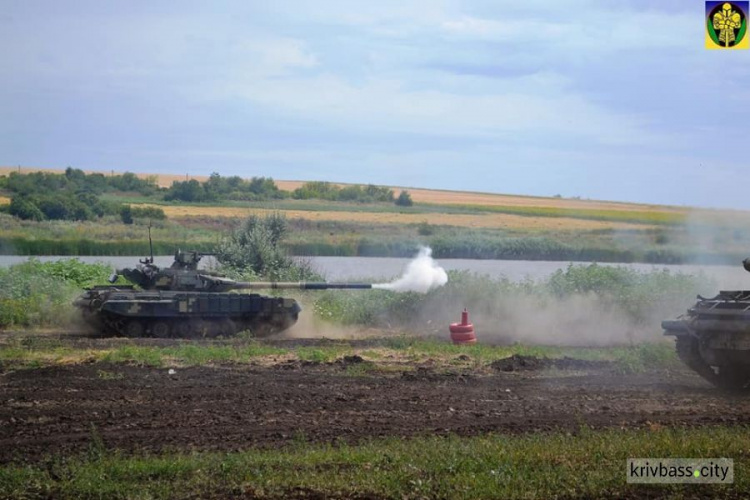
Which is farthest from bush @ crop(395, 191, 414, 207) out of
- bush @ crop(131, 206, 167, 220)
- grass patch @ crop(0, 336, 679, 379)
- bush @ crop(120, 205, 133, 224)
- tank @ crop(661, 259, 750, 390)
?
tank @ crop(661, 259, 750, 390)

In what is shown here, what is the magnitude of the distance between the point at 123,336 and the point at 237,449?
13762 mm

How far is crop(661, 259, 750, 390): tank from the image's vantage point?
15.9 meters

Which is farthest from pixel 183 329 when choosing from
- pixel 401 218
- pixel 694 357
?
pixel 401 218

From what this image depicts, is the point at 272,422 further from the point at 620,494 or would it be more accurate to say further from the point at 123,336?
the point at 123,336

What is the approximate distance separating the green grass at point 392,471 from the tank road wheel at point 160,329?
13.1 metres

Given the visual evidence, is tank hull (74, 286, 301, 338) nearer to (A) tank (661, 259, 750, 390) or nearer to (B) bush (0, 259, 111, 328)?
(B) bush (0, 259, 111, 328)

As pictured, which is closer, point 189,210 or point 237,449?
point 237,449

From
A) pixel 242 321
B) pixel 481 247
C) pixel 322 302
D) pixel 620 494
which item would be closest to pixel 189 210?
pixel 481 247

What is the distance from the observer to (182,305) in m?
24.1

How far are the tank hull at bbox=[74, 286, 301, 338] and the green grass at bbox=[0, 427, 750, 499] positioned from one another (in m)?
12.8

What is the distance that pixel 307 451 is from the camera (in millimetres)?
11031

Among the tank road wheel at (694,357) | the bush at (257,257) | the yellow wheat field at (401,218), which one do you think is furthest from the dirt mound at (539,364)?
the yellow wheat field at (401,218)

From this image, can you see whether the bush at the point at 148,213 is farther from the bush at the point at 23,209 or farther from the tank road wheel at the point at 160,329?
the tank road wheel at the point at 160,329

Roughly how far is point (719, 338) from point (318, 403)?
6.93 meters
